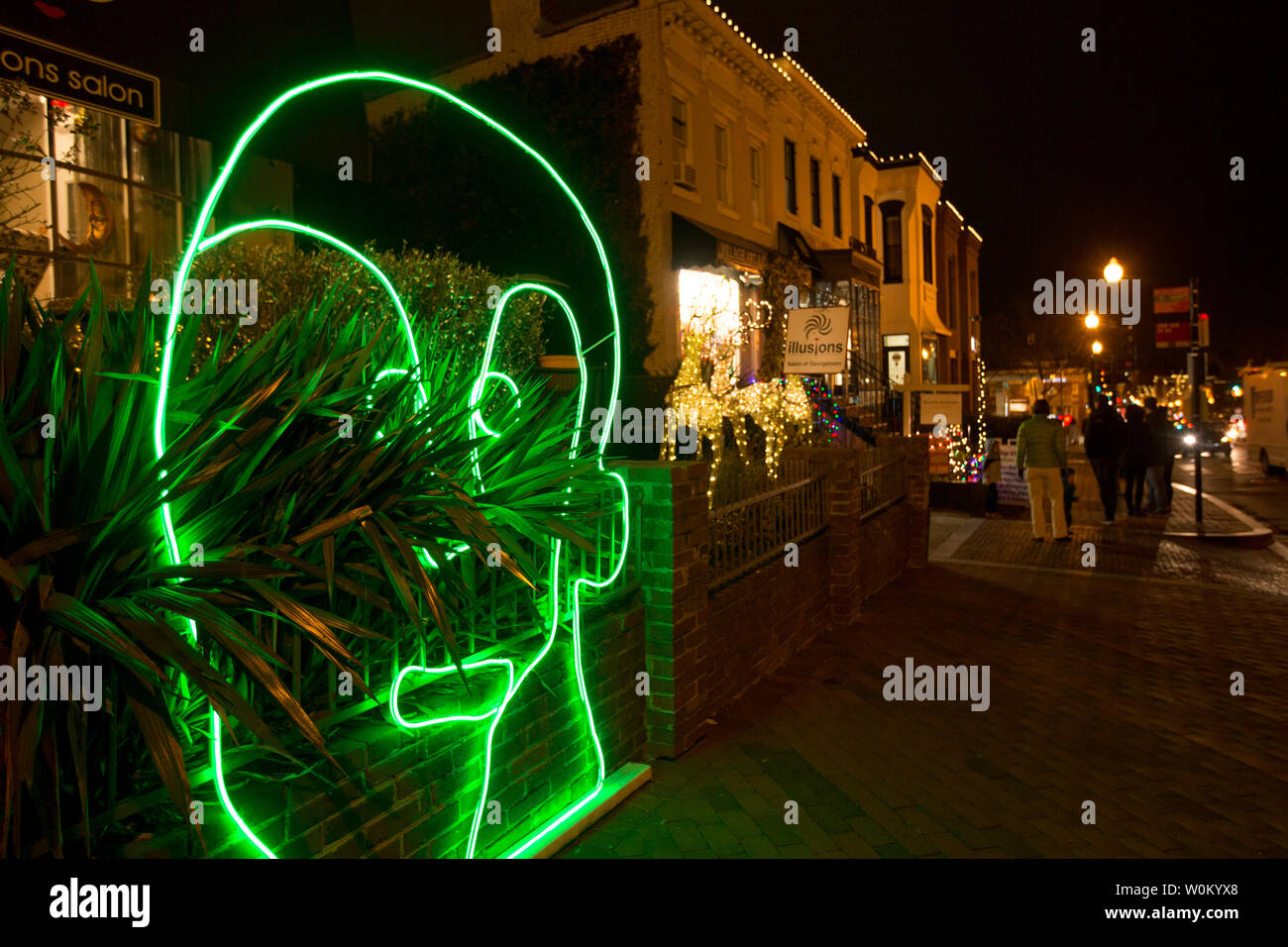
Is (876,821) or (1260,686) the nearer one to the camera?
(876,821)

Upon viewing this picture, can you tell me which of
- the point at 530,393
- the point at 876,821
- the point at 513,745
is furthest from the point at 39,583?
the point at 876,821

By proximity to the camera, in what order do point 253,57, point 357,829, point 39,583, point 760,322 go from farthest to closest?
point 760,322 < point 253,57 < point 357,829 < point 39,583

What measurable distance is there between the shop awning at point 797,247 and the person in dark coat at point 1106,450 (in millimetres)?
7063

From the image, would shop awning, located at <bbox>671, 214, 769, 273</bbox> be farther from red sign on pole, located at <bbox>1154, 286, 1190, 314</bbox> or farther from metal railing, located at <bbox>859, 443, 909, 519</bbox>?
red sign on pole, located at <bbox>1154, 286, 1190, 314</bbox>

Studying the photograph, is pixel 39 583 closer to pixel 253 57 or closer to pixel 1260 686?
pixel 1260 686

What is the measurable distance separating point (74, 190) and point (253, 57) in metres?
2.10

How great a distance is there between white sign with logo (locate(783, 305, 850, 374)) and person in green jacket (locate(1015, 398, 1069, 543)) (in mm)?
2658

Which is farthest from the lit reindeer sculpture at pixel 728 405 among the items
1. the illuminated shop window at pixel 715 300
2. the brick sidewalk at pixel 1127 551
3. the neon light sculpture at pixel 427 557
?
the neon light sculpture at pixel 427 557

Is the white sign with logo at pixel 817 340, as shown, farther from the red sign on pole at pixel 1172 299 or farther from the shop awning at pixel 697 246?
the red sign on pole at pixel 1172 299

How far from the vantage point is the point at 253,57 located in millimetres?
8930

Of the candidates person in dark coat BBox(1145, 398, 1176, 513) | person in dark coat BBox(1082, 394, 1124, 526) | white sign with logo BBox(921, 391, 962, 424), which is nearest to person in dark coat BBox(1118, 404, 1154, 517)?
person in dark coat BBox(1145, 398, 1176, 513)

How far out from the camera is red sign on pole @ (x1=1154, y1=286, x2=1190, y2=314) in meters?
15.4

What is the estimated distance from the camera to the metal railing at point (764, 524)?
6.11 m

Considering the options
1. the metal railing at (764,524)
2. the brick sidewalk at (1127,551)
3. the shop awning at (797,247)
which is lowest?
the brick sidewalk at (1127,551)
